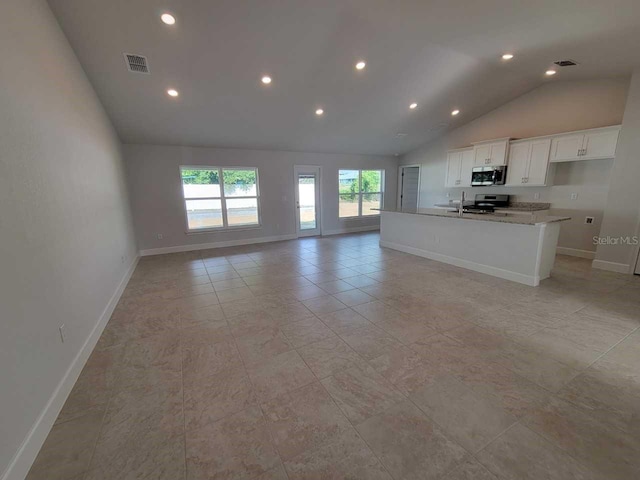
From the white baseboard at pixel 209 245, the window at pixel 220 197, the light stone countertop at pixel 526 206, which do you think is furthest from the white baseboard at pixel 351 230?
the light stone countertop at pixel 526 206

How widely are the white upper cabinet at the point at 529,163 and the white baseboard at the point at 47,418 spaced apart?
23.7 feet

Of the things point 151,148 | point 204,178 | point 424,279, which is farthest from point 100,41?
point 424,279

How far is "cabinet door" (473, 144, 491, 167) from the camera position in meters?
6.00

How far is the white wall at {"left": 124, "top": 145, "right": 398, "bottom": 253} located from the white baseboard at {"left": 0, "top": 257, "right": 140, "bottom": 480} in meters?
3.61

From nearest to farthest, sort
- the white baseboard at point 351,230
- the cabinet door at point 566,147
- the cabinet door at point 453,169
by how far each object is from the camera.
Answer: the cabinet door at point 566,147
the cabinet door at point 453,169
the white baseboard at point 351,230

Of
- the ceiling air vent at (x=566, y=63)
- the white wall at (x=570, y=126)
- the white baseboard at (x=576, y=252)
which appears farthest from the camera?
the white baseboard at (x=576, y=252)

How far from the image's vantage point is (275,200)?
7.00 meters

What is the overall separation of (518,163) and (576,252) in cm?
204

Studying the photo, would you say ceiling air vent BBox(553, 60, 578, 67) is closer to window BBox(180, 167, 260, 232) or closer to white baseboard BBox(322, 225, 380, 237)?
white baseboard BBox(322, 225, 380, 237)

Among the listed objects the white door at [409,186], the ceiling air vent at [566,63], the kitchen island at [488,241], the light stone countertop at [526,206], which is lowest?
the kitchen island at [488,241]

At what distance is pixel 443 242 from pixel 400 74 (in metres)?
2.93

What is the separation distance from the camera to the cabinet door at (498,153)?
18.6ft

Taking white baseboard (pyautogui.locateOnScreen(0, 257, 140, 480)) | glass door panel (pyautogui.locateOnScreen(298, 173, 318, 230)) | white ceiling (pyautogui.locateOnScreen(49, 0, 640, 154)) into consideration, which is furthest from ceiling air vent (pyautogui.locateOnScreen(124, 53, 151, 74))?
glass door panel (pyautogui.locateOnScreen(298, 173, 318, 230))

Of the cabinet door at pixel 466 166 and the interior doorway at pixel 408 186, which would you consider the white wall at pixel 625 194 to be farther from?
the interior doorway at pixel 408 186
